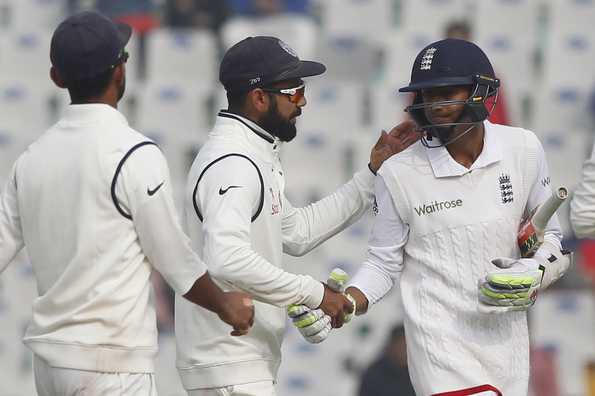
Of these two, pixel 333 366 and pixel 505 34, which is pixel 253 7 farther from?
pixel 333 366

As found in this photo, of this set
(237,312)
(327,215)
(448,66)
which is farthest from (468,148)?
(237,312)

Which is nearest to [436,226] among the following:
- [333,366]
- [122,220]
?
[122,220]

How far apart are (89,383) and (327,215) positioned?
1.44m

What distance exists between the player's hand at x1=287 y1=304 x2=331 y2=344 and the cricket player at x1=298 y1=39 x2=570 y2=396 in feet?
0.61

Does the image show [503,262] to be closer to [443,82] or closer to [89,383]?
[443,82]

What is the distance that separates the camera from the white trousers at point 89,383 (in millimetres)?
3996

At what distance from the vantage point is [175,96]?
32.3ft

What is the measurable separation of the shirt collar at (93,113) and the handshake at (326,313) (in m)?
0.91

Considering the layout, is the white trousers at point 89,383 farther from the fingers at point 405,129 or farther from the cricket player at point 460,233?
the fingers at point 405,129

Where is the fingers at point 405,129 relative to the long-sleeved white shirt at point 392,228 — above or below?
above

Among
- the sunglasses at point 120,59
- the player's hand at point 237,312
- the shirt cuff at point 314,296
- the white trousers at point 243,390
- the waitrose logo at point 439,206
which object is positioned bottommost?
the white trousers at point 243,390

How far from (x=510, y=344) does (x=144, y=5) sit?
6458 mm

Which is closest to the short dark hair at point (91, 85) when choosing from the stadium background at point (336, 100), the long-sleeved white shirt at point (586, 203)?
the long-sleeved white shirt at point (586, 203)

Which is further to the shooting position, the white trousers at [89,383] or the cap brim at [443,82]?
the cap brim at [443,82]
